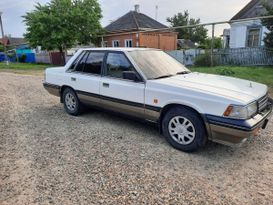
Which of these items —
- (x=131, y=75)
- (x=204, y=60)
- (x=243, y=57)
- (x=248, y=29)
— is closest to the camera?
(x=131, y=75)

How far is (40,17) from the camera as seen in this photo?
21406 millimetres

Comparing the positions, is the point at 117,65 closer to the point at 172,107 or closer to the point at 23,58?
the point at 172,107

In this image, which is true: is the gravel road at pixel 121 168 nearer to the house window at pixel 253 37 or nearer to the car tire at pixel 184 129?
the car tire at pixel 184 129

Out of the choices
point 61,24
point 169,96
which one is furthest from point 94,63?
point 61,24

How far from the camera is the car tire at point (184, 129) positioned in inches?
143

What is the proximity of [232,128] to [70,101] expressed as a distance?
13.0 ft

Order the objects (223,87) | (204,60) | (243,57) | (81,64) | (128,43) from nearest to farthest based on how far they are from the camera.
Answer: (223,87) < (81,64) < (204,60) < (243,57) < (128,43)

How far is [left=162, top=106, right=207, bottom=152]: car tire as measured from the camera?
11.9ft

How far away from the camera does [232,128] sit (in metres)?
3.27

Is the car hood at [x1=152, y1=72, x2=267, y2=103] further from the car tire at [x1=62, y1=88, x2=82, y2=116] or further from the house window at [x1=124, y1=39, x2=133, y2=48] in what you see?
the house window at [x1=124, y1=39, x2=133, y2=48]

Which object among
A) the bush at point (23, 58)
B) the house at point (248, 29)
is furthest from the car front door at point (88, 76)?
the bush at point (23, 58)

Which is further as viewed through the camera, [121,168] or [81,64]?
[81,64]

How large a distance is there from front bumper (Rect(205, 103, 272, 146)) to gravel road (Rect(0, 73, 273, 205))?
39cm

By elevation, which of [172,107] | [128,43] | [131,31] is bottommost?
[172,107]
